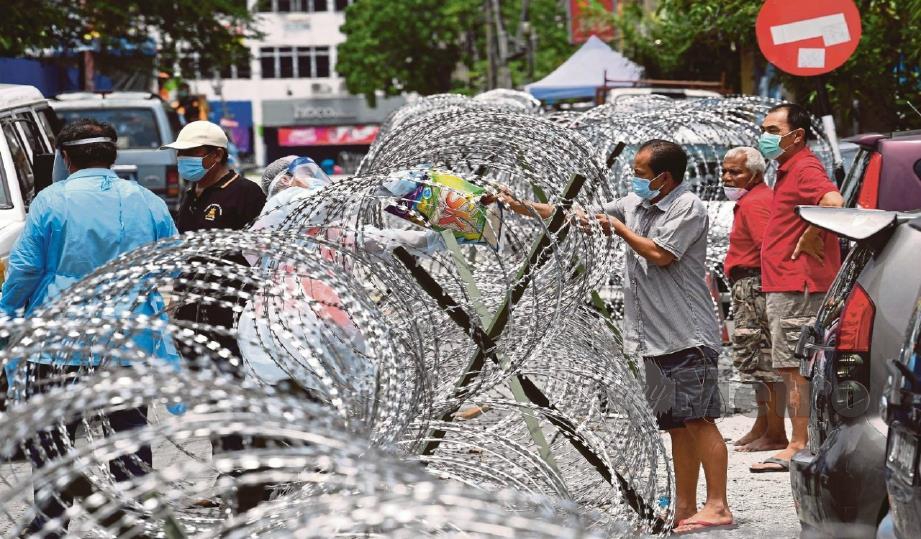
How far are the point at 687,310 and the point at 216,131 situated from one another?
2.49 meters

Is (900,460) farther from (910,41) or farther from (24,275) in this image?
(910,41)

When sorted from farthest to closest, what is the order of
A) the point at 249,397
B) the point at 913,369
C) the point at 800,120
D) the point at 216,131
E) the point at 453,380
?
1. the point at 800,120
2. the point at 216,131
3. the point at 453,380
4. the point at 913,369
5. the point at 249,397

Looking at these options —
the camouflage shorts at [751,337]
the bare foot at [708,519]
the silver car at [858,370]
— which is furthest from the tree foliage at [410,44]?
the silver car at [858,370]

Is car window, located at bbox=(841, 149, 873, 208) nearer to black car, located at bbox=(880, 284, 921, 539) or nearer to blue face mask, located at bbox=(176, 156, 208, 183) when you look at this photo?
blue face mask, located at bbox=(176, 156, 208, 183)

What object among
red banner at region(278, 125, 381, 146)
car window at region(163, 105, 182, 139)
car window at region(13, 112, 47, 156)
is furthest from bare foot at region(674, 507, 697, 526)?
red banner at region(278, 125, 381, 146)

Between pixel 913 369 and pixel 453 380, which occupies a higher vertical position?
pixel 913 369

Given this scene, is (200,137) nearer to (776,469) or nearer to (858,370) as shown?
(776,469)

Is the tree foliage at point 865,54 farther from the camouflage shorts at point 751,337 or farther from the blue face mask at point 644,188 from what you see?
the blue face mask at point 644,188

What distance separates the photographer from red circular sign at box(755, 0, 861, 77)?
1038 centimetres

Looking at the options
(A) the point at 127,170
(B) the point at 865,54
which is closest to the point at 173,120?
(A) the point at 127,170

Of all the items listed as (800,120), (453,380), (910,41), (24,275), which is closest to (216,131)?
(24,275)

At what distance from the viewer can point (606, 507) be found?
6.04 metres

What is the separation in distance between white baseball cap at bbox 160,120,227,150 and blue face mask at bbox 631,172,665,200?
2.08 m

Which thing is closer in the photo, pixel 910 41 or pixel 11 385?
pixel 11 385
